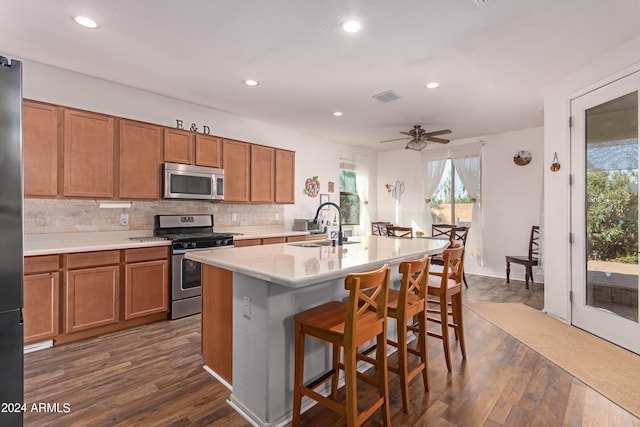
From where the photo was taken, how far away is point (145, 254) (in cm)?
326

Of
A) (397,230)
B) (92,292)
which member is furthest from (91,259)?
(397,230)

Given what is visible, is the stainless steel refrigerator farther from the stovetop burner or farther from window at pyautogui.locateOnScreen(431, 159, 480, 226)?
window at pyautogui.locateOnScreen(431, 159, 480, 226)

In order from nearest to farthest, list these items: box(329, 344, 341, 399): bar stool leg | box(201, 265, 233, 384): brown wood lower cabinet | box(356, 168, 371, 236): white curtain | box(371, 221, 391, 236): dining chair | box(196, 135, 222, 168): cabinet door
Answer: box(329, 344, 341, 399): bar stool leg, box(201, 265, 233, 384): brown wood lower cabinet, box(196, 135, 222, 168): cabinet door, box(371, 221, 391, 236): dining chair, box(356, 168, 371, 236): white curtain

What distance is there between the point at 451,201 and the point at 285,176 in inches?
135

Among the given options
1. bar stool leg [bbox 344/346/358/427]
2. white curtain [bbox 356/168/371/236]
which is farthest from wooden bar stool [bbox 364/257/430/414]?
white curtain [bbox 356/168/371/236]

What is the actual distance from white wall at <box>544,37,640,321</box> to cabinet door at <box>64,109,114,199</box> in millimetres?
4898

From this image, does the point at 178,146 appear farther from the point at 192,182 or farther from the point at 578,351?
the point at 578,351

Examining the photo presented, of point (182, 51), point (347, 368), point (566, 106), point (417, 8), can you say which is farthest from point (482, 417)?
point (182, 51)

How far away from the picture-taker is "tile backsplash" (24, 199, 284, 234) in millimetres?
3062

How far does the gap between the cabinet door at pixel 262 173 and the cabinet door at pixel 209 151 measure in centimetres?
55

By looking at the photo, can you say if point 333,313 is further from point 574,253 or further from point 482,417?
point 574,253

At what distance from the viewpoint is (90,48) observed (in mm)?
2723

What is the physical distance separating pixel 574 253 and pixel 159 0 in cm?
442

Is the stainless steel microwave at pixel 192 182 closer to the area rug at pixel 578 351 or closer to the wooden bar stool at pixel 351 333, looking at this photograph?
the wooden bar stool at pixel 351 333
